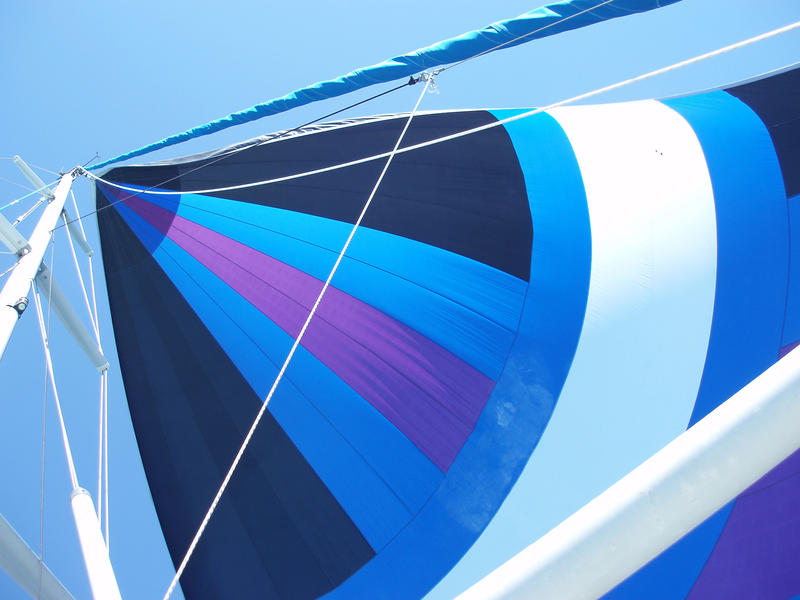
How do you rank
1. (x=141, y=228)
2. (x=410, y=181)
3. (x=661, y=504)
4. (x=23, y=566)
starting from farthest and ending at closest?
1. (x=141, y=228)
2. (x=410, y=181)
3. (x=23, y=566)
4. (x=661, y=504)

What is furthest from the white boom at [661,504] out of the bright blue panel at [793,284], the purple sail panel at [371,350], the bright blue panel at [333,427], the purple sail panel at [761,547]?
the bright blue panel at [333,427]

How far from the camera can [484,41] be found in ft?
8.00

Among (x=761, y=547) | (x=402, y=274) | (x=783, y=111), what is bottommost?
(x=761, y=547)

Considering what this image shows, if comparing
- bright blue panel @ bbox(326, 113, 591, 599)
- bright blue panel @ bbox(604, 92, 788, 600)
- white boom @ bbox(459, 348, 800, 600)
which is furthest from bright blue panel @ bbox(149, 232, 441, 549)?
white boom @ bbox(459, 348, 800, 600)

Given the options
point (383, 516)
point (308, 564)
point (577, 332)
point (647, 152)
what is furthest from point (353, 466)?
point (647, 152)

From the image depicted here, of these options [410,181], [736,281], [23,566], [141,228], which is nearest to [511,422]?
[736,281]

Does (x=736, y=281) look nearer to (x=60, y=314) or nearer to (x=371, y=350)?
(x=371, y=350)

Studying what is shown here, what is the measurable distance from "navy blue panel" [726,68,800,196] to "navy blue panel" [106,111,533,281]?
1.44 m

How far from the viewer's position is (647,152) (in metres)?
3.16

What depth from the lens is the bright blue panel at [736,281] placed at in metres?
2.38

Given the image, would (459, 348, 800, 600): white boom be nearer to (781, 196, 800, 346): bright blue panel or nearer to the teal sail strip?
the teal sail strip

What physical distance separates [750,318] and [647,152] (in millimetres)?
1176

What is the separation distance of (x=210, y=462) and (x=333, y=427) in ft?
3.35

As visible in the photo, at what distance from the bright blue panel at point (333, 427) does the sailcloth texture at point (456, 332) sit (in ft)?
0.05
